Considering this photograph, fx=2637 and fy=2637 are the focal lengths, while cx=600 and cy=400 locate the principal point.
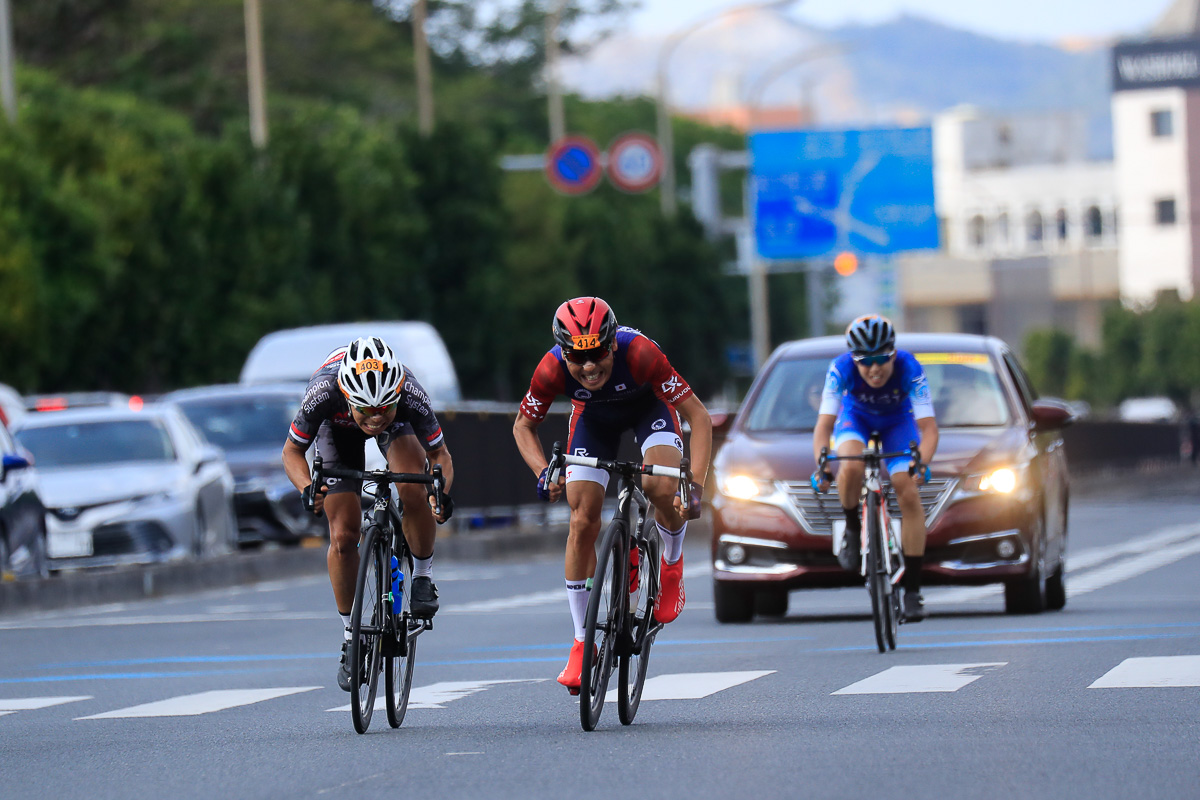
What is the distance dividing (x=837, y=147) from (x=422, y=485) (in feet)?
129

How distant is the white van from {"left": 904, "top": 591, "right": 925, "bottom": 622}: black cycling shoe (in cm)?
1563

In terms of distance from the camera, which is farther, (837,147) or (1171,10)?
(1171,10)

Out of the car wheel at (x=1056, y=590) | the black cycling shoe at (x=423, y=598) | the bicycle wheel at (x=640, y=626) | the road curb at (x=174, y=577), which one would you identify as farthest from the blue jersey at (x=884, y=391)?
the road curb at (x=174, y=577)

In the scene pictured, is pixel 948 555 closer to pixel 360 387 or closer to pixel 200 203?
pixel 360 387

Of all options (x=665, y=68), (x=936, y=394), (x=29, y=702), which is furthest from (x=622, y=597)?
(x=665, y=68)

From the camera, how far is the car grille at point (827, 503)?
51.2ft

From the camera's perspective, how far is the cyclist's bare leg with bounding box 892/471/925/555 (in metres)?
13.8

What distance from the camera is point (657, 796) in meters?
7.84

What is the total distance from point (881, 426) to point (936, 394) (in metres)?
2.68

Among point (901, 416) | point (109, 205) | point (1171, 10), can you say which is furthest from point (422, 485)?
point (1171, 10)

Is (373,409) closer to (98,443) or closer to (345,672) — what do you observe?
(345,672)

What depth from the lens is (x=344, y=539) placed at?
10266 mm

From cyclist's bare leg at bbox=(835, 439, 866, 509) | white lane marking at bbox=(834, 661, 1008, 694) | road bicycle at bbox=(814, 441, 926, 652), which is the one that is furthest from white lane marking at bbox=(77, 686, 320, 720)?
cyclist's bare leg at bbox=(835, 439, 866, 509)

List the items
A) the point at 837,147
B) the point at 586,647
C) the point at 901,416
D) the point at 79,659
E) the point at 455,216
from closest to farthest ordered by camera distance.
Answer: the point at 586,647 → the point at 901,416 → the point at 79,659 → the point at 837,147 → the point at 455,216
